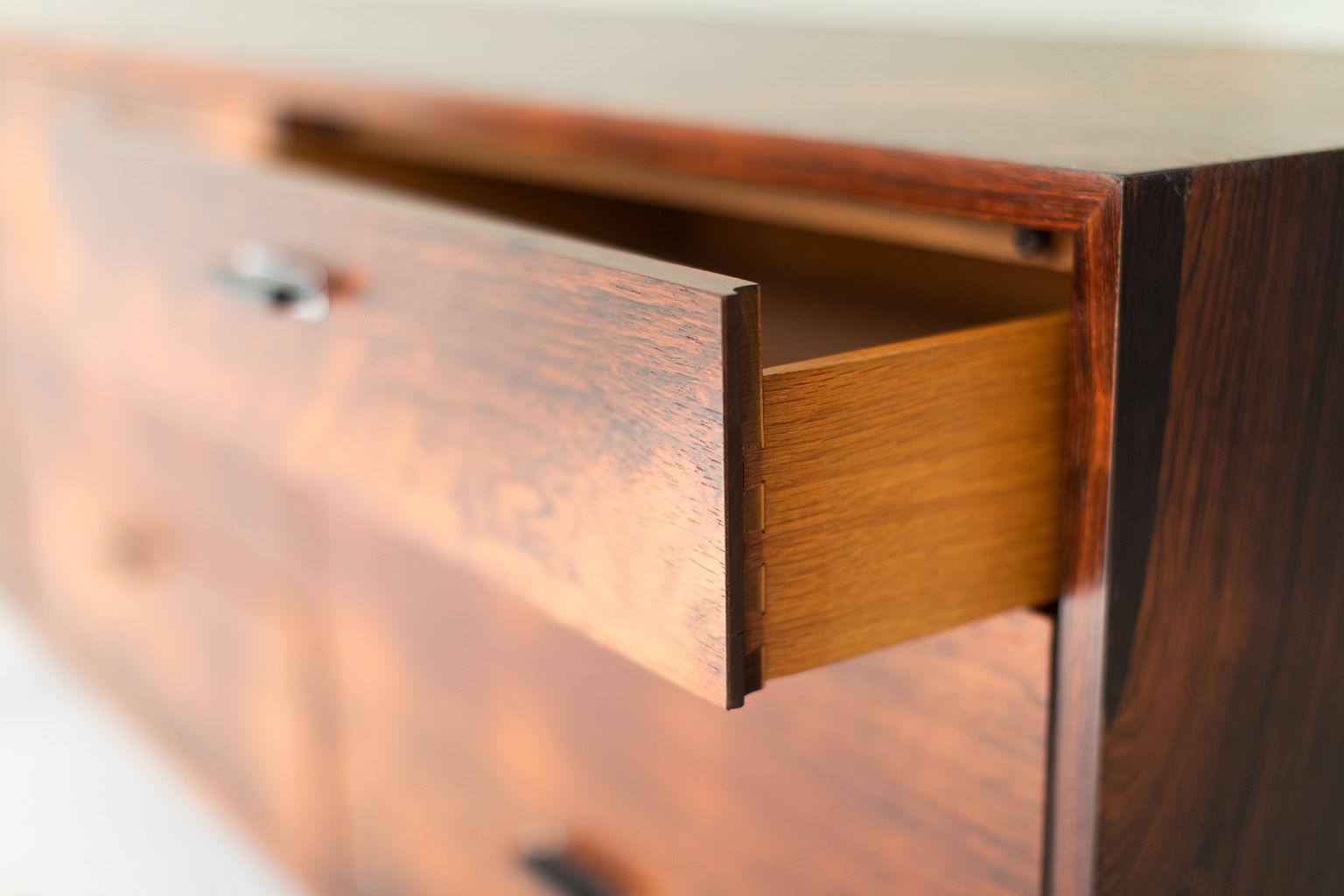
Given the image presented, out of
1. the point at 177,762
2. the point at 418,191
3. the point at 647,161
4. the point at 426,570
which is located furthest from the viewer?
the point at 177,762

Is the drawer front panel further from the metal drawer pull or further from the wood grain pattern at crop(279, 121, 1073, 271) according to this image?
the wood grain pattern at crop(279, 121, 1073, 271)

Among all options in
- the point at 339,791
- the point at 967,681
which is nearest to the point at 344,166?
the point at 339,791

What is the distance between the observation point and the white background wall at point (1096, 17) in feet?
2.58

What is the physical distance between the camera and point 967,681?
19.4 inches

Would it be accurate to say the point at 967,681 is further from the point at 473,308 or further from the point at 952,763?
the point at 473,308

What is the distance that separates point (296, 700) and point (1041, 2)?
647mm

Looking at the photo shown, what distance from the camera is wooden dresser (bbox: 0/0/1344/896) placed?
0.43 meters

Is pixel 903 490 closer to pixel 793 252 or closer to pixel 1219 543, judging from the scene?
pixel 1219 543

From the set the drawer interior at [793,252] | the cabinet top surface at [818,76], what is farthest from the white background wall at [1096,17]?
the drawer interior at [793,252]

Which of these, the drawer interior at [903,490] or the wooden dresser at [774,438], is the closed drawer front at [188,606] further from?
the drawer interior at [903,490]

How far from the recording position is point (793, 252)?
0.78 metres

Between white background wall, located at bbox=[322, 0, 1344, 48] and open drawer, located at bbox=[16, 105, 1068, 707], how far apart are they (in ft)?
1.11

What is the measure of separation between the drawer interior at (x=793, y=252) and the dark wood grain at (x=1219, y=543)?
98 mm

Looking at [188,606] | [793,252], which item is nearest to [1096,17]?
[793,252]
